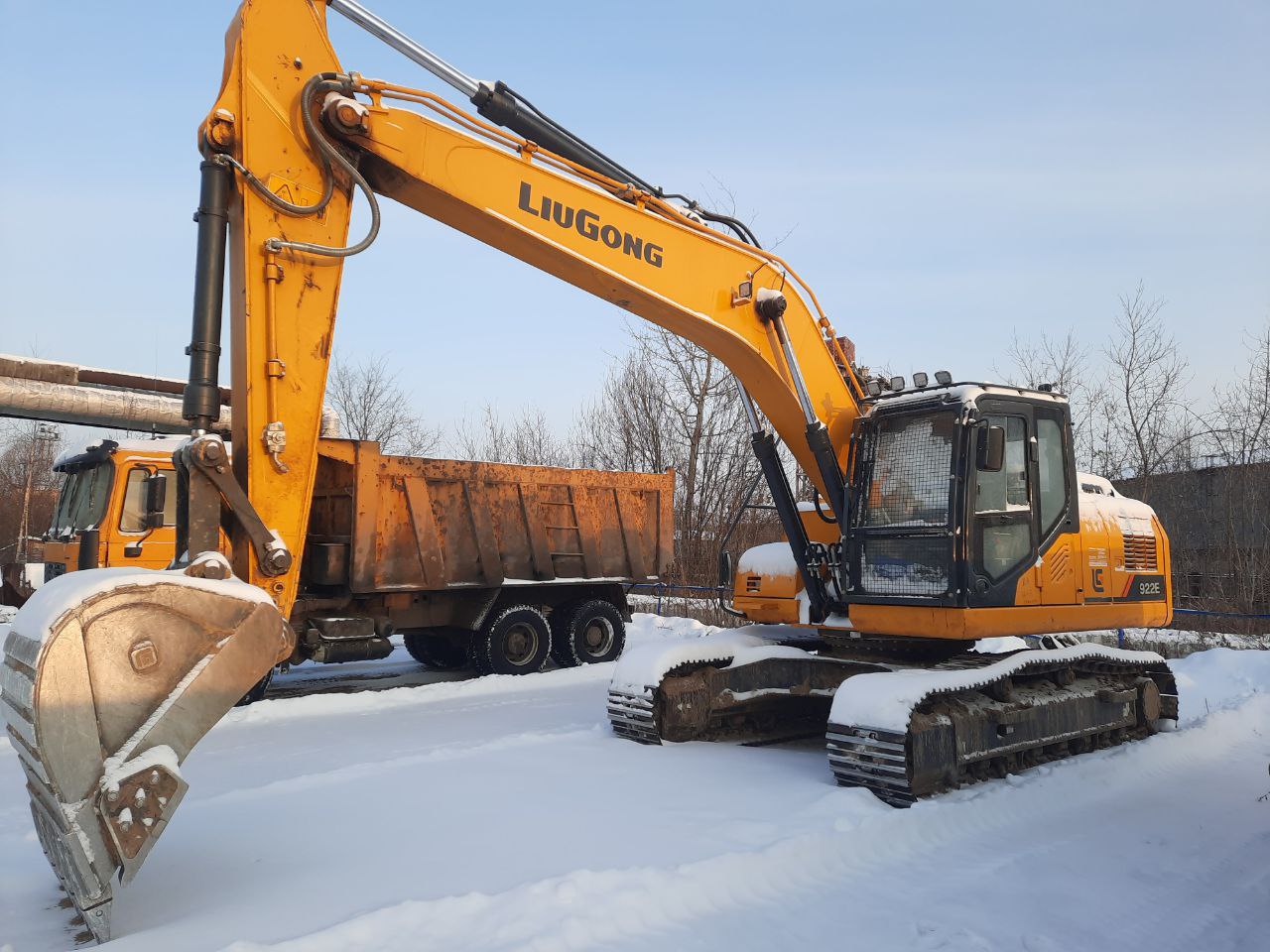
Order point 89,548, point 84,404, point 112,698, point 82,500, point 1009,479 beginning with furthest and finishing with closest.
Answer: point 84,404 → point 82,500 → point 89,548 → point 1009,479 → point 112,698

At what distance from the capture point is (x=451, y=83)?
19.0 ft

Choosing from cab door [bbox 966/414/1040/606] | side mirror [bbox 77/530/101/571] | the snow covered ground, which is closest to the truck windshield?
side mirror [bbox 77/530/101/571]

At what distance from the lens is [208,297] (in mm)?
4602

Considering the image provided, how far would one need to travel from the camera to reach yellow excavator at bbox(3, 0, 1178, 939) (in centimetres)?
370

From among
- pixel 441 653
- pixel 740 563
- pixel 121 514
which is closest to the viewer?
pixel 740 563

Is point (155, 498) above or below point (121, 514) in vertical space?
above

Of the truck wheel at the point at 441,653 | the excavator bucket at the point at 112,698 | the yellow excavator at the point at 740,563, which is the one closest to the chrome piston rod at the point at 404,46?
the yellow excavator at the point at 740,563

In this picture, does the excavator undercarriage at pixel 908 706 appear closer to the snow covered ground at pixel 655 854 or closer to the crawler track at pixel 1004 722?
the crawler track at pixel 1004 722

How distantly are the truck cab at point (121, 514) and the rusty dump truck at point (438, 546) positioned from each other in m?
0.02

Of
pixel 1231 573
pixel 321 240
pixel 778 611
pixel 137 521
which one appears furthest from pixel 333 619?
pixel 1231 573

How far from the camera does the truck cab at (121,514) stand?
10.0 meters

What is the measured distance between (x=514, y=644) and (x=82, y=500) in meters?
5.31

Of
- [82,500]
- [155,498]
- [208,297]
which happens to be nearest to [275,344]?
[208,297]

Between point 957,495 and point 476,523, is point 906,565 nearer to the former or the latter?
point 957,495
